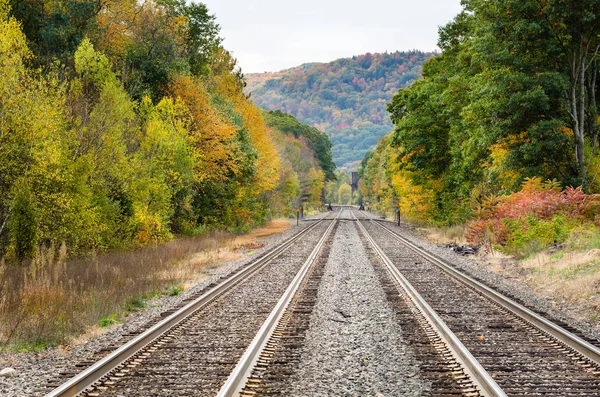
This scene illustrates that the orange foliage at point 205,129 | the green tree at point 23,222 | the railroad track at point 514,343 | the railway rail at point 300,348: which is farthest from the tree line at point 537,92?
the green tree at point 23,222

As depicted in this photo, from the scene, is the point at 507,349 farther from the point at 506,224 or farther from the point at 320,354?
the point at 506,224

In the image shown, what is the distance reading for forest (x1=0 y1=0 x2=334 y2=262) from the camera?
44.8 ft

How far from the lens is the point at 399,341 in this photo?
7828mm

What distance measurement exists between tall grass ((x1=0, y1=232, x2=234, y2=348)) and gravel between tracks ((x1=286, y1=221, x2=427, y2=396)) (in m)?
3.95

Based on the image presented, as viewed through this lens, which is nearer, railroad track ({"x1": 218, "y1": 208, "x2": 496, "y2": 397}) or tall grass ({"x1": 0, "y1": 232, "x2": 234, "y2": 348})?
railroad track ({"x1": 218, "y1": 208, "x2": 496, "y2": 397})

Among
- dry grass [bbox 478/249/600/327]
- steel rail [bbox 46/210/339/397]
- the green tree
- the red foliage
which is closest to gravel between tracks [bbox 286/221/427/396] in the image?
steel rail [bbox 46/210/339/397]

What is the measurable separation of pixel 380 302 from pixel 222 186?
70.0 feet

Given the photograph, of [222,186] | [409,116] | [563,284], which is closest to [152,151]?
[222,186]

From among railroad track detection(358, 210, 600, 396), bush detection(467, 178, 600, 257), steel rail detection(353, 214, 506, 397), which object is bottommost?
railroad track detection(358, 210, 600, 396)

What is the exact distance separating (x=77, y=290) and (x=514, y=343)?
8.89m

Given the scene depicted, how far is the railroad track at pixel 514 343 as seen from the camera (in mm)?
5973

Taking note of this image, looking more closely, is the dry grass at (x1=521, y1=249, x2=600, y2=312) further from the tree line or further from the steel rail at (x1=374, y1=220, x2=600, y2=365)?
the tree line

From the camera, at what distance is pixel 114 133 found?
1748 centimetres

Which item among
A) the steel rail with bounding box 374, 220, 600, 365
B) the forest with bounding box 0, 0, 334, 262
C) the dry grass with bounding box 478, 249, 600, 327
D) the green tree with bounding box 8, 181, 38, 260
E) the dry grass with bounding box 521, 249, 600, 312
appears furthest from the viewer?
the forest with bounding box 0, 0, 334, 262
